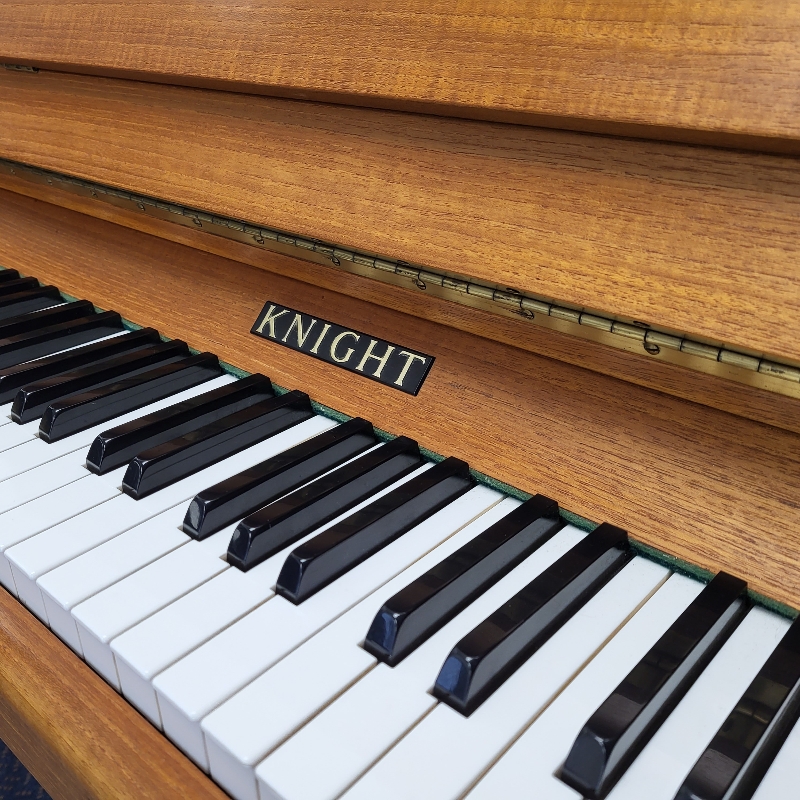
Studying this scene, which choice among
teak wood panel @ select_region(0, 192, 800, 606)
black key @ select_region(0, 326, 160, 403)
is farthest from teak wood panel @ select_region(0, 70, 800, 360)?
black key @ select_region(0, 326, 160, 403)

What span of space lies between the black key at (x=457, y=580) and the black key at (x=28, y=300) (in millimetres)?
1062

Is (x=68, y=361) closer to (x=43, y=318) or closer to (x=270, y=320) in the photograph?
(x=43, y=318)

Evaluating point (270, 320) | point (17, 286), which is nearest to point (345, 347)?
point (270, 320)

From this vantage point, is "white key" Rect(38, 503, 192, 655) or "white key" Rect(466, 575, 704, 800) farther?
"white key" Rect(38, 503, 192, 655)

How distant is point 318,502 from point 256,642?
22 cm

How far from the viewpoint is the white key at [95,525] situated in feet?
2.94

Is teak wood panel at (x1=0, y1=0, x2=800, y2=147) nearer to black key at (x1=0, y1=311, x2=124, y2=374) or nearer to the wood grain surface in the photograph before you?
black key at (x1=0, y1=311, x2=124, y2=374)

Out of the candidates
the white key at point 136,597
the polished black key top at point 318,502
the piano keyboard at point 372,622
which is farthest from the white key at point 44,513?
the polished black key top at point 318,502

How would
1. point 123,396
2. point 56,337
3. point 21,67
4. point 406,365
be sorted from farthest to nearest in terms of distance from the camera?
point 21,67, point 56,337, point 123,396, point 406,365

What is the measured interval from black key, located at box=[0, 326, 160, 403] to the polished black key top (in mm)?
555

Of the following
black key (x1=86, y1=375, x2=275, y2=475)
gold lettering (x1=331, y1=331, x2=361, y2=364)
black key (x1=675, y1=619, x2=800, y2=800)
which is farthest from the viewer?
gold lettering (x1=331, y1=331, x2=361, y2=364)

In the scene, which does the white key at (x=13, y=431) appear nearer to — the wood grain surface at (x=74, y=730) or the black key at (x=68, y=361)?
the black key at (x=68, y=361)

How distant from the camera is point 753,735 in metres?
0.66

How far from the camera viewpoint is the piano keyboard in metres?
0.66
